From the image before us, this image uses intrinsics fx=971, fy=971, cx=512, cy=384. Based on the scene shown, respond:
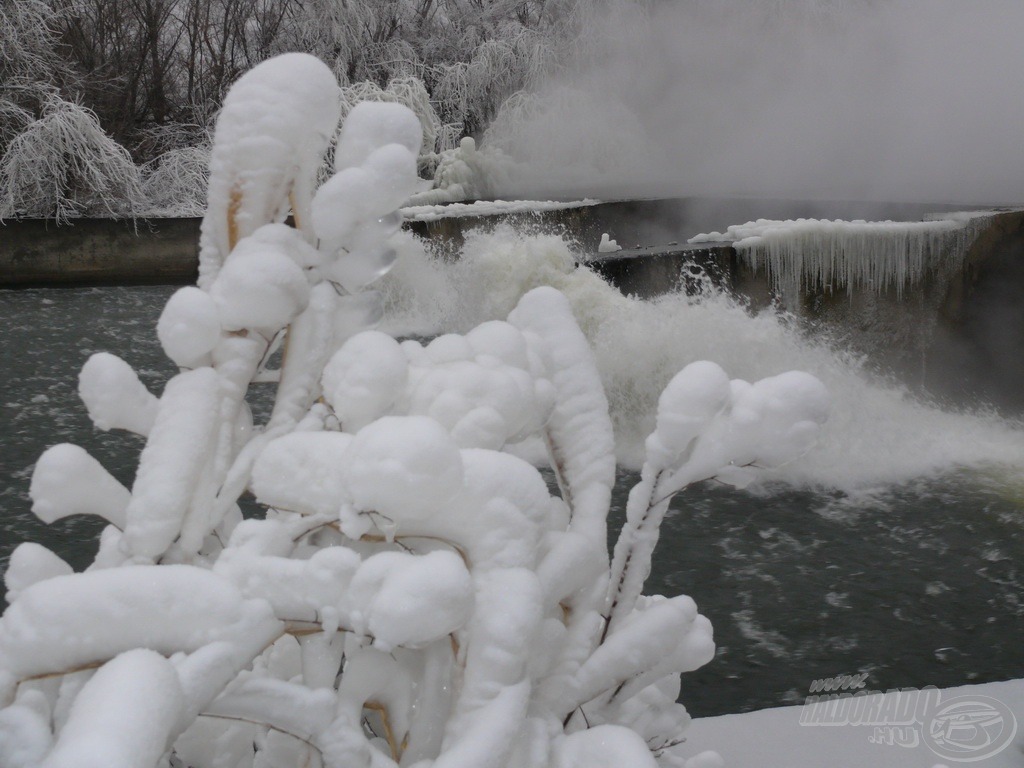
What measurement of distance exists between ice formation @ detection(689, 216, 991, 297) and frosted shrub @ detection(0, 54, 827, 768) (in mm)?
3540

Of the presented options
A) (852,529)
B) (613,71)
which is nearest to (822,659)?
(852,529)

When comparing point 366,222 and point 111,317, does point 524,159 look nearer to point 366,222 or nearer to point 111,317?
point 111,317

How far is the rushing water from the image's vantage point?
2.31m

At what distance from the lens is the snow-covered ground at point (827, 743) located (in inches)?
41.8

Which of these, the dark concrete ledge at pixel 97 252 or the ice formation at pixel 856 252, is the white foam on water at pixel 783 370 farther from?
the dark concrete ledge at pixel 97 252

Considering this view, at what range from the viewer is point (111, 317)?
18.5 feet

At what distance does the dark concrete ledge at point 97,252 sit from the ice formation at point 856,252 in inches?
168

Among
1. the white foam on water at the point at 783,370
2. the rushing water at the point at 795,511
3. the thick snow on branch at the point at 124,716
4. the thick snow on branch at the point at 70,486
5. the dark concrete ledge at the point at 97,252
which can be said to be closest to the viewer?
the thick snow on branch at the point at 124,716

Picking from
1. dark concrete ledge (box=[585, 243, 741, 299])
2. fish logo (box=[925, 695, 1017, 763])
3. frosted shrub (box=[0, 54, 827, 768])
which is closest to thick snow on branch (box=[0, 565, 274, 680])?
frosted shrub (box=[0, 54, 827, 768])

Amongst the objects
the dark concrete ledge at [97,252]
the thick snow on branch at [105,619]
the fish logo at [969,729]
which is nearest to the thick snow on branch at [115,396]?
the thick snow on branch at [105,619]

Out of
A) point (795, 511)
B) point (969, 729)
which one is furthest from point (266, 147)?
point (795, 511)

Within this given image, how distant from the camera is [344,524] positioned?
427 millimetres

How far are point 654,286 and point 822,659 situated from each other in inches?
78.2

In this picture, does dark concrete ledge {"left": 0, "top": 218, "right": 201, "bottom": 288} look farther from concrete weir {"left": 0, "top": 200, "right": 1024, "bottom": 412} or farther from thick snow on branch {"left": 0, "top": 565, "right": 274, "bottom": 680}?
thick snow on branch {"left": 0, "top": 565, "right": 274, "bottom": 680}
